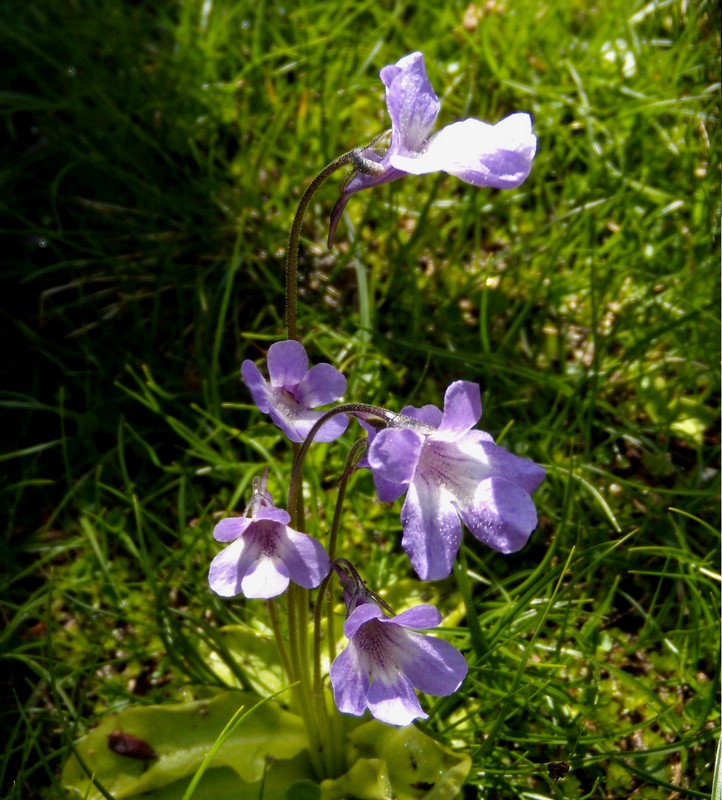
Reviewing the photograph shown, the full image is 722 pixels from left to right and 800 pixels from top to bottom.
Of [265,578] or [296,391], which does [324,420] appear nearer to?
[296,391]

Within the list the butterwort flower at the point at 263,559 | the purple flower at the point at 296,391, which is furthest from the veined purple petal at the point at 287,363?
the butterwort flower at the point at 263,559

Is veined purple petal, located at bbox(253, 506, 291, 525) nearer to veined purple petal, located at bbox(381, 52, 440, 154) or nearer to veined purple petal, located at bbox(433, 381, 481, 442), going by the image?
veined purple petal, located at bbox(433, 381, 481, 442)

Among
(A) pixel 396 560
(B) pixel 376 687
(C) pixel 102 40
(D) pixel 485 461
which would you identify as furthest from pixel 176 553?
(C) pixel 102 40

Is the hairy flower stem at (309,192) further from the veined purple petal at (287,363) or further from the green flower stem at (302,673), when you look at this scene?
the green flower stem at (302,673)

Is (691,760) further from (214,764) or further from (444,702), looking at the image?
(214,764)

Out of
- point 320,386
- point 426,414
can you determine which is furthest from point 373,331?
point 426,414

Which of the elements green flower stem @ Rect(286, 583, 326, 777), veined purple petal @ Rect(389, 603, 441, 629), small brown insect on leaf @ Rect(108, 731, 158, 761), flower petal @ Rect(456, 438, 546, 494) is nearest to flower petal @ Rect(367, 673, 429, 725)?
veined purple petal @ Rect(389, 603, 441, 629)

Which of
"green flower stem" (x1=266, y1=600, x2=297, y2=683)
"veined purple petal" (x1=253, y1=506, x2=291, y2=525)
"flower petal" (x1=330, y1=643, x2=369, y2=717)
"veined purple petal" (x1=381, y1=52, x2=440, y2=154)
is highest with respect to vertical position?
"veined purple petal" (x1=381, y1=52, x2=440, y2=154)
